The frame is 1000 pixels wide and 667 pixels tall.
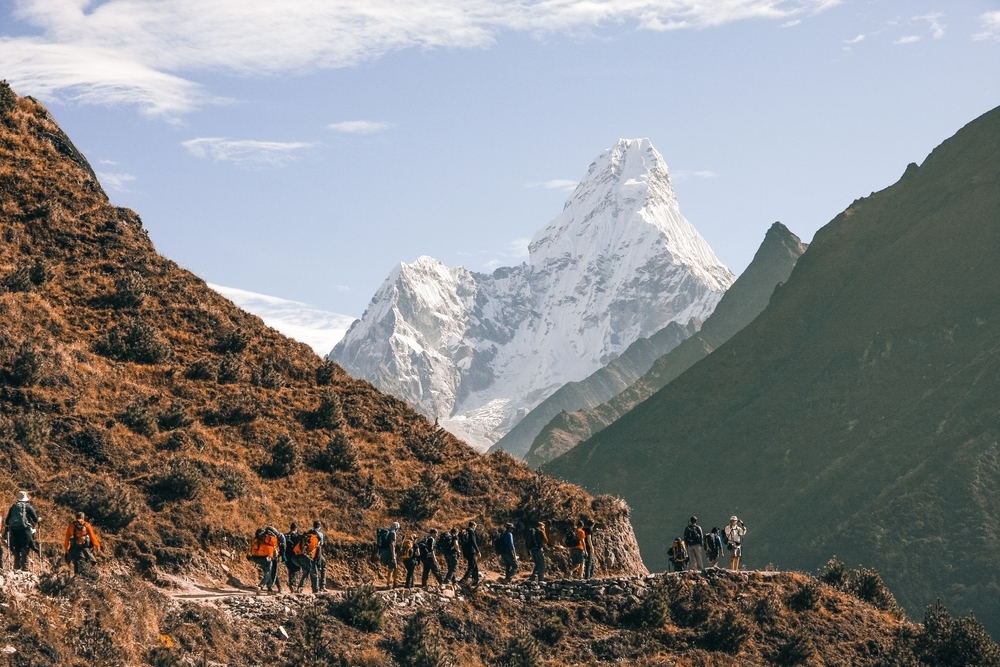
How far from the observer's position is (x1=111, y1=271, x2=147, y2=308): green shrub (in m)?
43.3

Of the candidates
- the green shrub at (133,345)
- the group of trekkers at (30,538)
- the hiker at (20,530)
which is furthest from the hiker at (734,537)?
the hiker at (20,530)

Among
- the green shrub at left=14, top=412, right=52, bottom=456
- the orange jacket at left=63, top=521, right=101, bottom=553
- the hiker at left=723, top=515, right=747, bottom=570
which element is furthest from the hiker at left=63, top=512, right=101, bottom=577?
the hiker at left=723, top=515, right=747, bottom=570

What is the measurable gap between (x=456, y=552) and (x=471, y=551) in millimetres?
442

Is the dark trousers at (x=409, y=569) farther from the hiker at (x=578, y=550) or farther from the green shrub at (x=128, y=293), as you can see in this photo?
the green shrub at (x=128, y=293)

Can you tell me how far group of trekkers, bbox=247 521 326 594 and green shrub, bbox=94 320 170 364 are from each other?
39.6 ft

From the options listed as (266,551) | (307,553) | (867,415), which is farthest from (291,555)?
(867,415)

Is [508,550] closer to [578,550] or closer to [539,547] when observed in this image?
[539,547]

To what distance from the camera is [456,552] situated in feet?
107

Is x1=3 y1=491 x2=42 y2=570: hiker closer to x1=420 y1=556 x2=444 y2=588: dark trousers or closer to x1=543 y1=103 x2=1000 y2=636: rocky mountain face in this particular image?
x1=420 y1=556 x2=444 y2=588: dark trousers

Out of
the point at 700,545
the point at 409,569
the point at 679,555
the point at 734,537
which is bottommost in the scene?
the point at 409,569

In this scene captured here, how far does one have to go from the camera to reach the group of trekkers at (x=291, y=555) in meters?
30.1

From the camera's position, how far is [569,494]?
4128cm

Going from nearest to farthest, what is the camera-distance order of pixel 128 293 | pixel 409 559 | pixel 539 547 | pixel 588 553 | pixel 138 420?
pixel 409 559 < pixel 539 547 < pixel 588 553 < pixel 138 420 < pixel 128 293

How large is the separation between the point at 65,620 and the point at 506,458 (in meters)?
22.3
